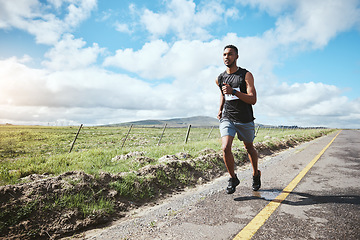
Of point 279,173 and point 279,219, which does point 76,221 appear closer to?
point 279,219

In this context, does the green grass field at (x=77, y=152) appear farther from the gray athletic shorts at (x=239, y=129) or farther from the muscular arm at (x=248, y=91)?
the muscular arm at (x=248, y=91)

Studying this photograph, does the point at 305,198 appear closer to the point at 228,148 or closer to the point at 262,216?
the point at 262,216

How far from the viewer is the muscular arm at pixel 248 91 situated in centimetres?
309

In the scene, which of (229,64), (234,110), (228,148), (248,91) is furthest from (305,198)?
(229,64)

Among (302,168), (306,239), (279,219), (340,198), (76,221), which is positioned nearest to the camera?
(306,239)

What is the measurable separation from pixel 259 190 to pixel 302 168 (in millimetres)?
2618

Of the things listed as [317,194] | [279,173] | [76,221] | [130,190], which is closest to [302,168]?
[279,173]

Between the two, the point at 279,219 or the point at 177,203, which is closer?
the point at 279,219

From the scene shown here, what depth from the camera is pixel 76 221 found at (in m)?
2.77

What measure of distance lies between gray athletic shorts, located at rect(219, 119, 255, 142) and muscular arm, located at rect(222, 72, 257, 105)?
0.46 metres

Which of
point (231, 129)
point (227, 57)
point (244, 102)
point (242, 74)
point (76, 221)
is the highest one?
point (227, 57)

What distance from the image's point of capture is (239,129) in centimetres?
355

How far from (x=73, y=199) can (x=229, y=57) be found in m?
3.24

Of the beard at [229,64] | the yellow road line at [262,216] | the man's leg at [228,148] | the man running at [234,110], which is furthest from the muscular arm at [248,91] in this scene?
the yellow road line at [262,216]
